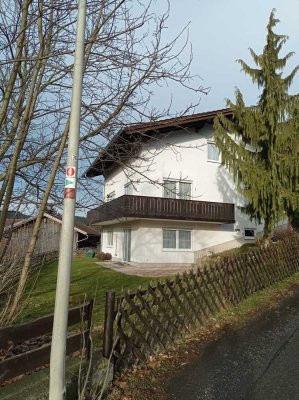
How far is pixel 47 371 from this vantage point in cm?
418

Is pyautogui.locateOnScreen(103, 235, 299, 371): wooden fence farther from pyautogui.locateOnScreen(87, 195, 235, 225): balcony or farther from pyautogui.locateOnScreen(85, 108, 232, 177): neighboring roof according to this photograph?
pyautogui.locateOnScreen(87, 195, 235, 225): balcony

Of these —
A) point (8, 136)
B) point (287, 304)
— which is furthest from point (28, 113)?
point (287, 304)

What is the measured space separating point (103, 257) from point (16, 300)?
83.3 ft

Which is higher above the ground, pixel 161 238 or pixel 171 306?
pixel 161 238

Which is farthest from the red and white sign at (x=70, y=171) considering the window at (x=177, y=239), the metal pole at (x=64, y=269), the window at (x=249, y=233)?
the window at (x=249, y=233)

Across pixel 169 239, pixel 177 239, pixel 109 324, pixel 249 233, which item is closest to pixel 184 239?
pixel 177 239

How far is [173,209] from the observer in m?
23.4

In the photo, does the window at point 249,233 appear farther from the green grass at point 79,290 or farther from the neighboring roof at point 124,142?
the neighboring roof at point 124,142

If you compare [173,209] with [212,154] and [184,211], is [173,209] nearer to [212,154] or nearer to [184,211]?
[184,211]

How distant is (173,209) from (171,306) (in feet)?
55.2

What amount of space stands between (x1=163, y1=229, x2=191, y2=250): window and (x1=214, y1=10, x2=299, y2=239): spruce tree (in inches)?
282

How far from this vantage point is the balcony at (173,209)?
22.0 meters

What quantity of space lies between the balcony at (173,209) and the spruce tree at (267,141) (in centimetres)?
543

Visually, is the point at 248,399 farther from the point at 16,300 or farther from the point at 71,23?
the point at 71,23
